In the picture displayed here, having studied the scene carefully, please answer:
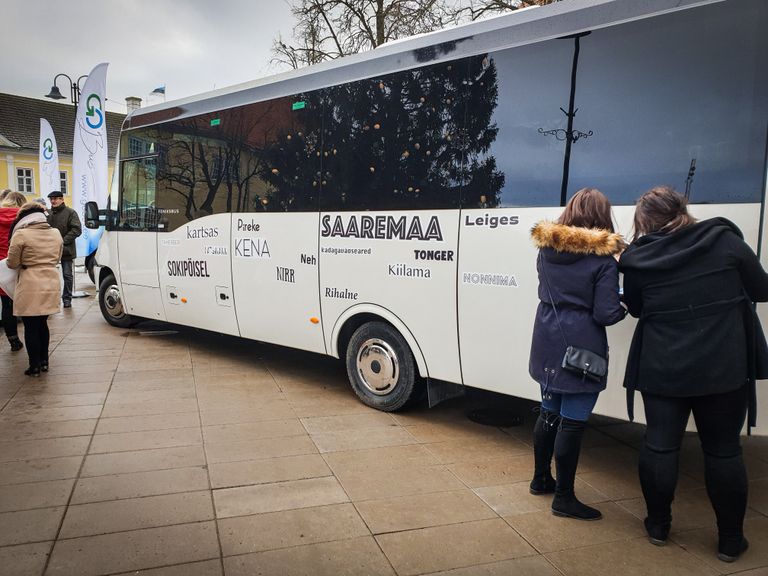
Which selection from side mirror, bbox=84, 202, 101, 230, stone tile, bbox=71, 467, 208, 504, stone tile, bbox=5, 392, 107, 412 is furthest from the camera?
side mirror, bbox=84, 202, 101, 230

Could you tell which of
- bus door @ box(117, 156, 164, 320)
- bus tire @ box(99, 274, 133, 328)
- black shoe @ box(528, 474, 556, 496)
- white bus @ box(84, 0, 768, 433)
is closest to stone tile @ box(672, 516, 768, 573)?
black shoe @ box(528, 474, 556, 496)

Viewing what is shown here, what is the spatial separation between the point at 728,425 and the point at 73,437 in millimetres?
4428

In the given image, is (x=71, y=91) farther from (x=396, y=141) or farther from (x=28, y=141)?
(x=28, y=141)

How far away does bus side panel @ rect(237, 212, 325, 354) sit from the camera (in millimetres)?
5906

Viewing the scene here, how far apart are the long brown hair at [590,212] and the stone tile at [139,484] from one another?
275cm

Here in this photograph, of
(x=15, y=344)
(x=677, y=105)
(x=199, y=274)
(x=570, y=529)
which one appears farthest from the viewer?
(x=15, y=344)

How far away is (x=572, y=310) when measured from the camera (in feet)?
11.0

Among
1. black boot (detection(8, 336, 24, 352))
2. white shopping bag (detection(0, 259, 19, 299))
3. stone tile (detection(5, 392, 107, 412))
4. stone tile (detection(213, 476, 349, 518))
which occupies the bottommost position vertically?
stone tile (detection(213, 476, 349, 518))

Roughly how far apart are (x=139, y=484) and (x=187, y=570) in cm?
113

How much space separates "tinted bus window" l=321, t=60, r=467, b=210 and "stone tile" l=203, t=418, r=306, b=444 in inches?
76.3

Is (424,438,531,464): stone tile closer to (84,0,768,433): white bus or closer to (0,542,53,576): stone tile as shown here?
(84,0,768,433): white bus

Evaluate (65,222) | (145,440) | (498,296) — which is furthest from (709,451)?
(65,222)

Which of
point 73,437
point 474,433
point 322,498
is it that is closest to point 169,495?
point 322,498

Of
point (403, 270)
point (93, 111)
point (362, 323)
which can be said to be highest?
point (93, 111)
